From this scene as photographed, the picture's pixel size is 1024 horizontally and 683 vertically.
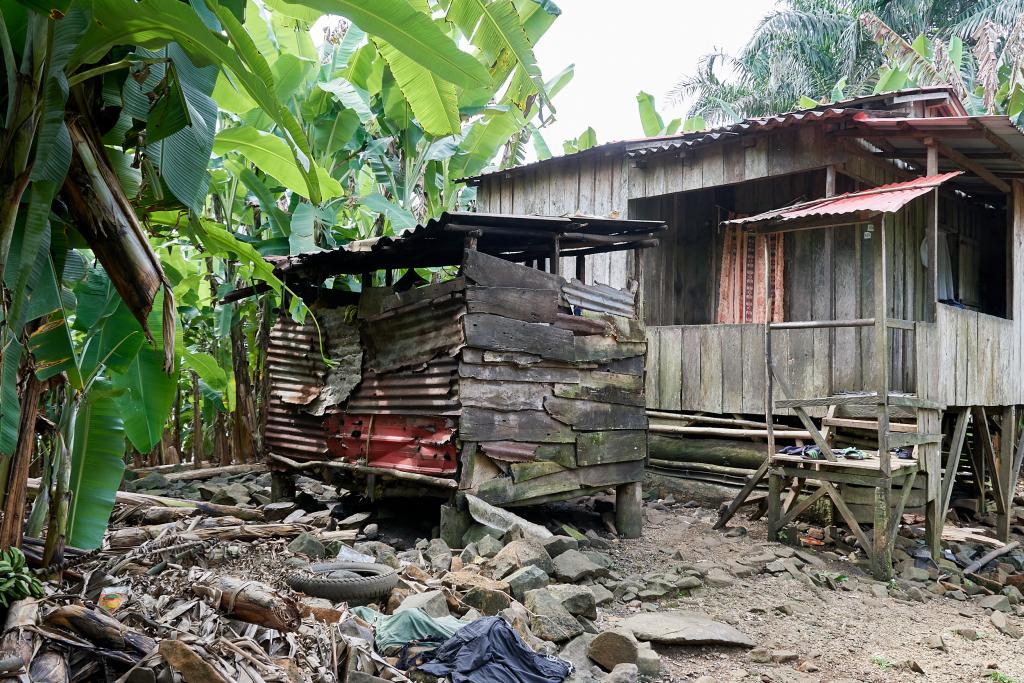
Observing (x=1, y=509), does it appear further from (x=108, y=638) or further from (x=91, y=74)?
(x=91, y=74)

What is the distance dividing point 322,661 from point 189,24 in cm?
288

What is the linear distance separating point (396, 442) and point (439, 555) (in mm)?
1494

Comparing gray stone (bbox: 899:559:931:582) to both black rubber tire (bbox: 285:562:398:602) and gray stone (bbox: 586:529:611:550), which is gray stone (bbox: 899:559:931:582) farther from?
black rubber tire (bbox: 285:562:398:602)

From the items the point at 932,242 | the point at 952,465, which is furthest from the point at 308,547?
the point at 952,465

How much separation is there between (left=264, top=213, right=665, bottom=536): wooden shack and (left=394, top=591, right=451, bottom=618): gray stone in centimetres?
184

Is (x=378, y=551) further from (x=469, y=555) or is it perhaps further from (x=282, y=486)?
(x=282, y=486)

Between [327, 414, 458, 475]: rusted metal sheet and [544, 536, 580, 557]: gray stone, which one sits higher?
[327, 414, 458, 475]: rusted metal sheet

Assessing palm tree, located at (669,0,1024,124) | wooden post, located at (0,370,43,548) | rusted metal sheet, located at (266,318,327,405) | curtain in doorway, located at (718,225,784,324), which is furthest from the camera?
palm tree, located at (669,0,1024,124)

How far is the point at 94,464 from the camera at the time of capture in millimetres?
3914

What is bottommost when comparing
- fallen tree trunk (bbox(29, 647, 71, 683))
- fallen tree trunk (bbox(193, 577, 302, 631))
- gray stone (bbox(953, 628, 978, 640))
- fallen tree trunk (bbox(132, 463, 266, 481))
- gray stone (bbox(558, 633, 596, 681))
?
gray stone (bbox(953, 628, 978, 640))

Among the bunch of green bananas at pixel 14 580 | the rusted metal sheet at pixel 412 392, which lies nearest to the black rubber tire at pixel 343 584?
the rusted metal sheet at pixel 412 392

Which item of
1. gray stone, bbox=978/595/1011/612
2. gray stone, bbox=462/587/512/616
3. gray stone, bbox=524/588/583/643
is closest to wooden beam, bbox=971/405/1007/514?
gray stone, bbox=978/595/1011/612

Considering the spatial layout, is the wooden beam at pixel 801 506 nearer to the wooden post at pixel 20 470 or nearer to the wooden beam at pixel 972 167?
the wooden beam at pixel 972 167

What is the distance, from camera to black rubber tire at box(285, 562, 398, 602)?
4.92 metres
